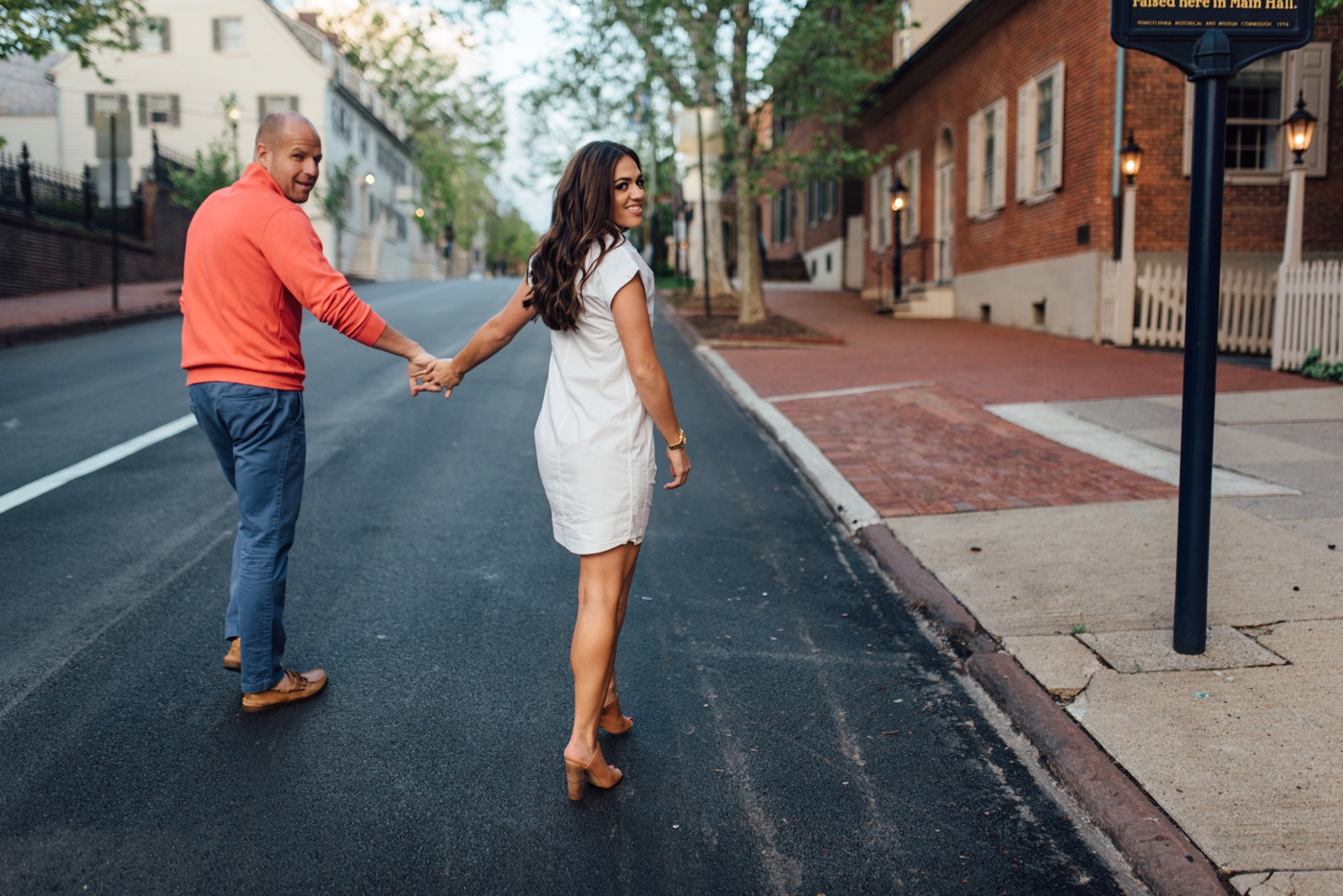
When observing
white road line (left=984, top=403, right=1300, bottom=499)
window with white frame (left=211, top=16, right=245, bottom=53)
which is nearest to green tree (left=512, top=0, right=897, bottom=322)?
white road line (left=984, top=403, right=1300, bottom=499)

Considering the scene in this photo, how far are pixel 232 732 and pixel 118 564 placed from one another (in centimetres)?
224

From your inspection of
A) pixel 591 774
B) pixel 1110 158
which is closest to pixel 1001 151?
pixel 1110 158

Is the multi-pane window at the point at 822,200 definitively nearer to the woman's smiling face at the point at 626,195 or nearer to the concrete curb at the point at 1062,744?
the concrete curb at the point at 1062,744

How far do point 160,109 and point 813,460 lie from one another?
1635 inches

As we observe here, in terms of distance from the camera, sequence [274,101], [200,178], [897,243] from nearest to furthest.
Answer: [897,243], [200,178], [274,101]

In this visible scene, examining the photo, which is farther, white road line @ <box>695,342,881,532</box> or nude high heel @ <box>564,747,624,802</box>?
white road line @ <box>695,342,881,532</box>

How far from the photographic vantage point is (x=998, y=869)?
2934 mm

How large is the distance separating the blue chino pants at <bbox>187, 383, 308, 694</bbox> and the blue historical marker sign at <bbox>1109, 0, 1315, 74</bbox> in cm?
328

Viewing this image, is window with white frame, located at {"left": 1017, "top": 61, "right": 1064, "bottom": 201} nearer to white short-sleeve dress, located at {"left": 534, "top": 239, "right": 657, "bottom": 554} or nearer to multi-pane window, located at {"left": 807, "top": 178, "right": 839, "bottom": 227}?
multi-pane window, located at {"left": 807, "top": 178, "right": 839, "bottom": 227}

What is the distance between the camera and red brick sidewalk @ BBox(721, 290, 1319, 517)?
711 centimetres

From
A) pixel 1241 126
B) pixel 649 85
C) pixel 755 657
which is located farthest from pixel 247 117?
pixel 755 657

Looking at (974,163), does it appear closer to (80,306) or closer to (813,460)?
(813,460)

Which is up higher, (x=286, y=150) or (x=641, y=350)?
(x=286, y=150)

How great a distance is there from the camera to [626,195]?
10.5ft
